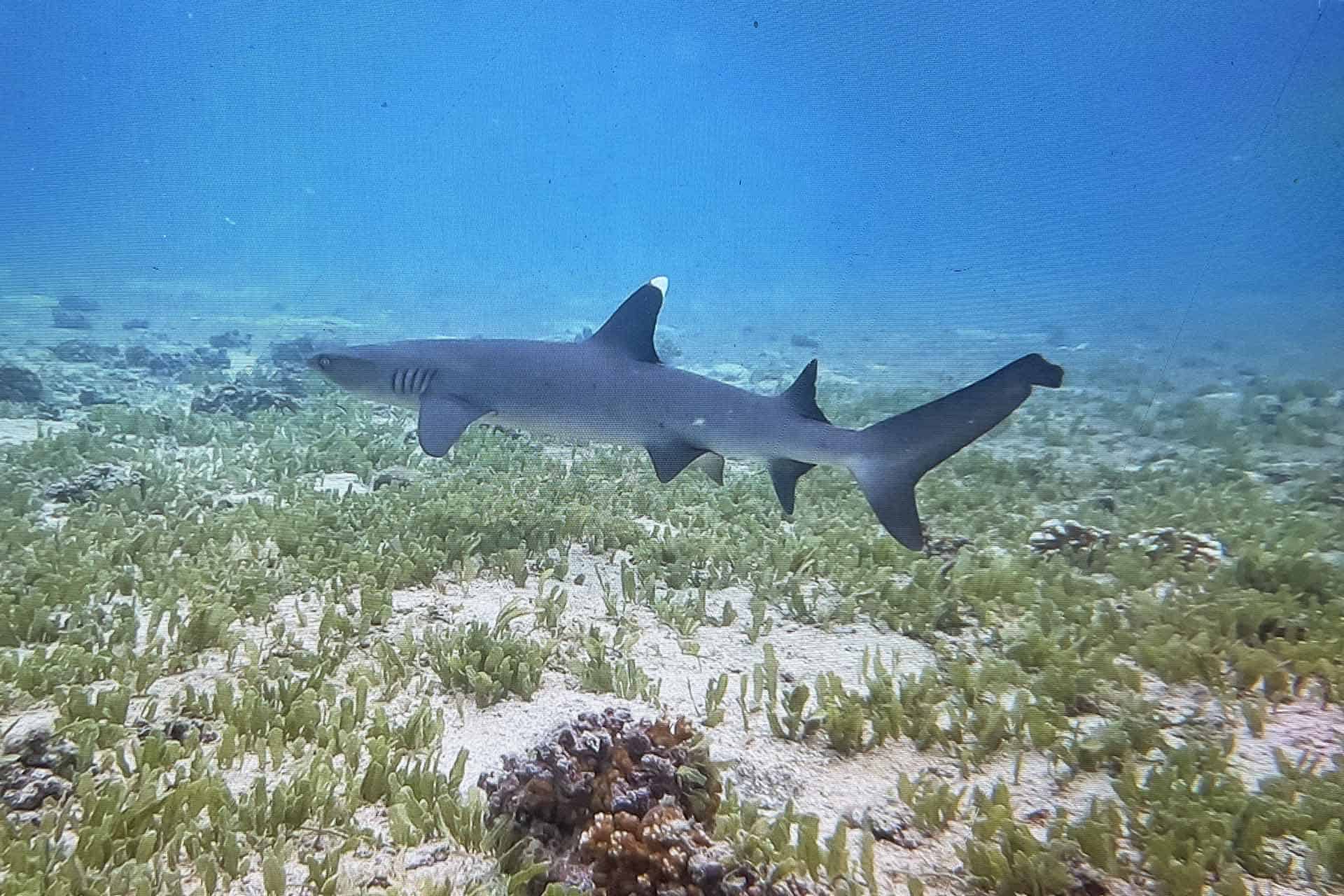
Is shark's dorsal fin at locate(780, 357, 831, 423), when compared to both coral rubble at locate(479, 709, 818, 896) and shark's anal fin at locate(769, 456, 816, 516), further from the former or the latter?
coral rubble at locate(479, 709, 818, 896)

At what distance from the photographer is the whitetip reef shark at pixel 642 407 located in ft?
16.8

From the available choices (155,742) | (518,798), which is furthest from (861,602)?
(155,742)

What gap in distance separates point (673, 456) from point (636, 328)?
1190 mm

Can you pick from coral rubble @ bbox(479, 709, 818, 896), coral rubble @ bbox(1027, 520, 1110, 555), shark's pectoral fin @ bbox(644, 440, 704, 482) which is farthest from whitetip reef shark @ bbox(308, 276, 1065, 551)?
coral rubble @ bbox(1027, 520, 1110, 555)

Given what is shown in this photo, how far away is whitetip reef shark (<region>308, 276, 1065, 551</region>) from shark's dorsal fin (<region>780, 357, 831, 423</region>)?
0.04 feet

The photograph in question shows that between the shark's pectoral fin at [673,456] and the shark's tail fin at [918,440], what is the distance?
1.40m

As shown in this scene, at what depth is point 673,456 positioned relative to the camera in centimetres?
613

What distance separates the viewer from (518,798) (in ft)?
10.4

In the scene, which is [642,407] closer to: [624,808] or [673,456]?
[673,456]

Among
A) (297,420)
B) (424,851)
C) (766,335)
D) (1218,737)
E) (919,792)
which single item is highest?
(766,335)

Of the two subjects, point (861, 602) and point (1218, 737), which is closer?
point (1218, 737)

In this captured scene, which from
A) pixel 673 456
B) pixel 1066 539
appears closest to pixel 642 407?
pixel 673 456

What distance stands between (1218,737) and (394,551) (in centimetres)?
592

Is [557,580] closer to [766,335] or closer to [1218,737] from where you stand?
[1218,737]
